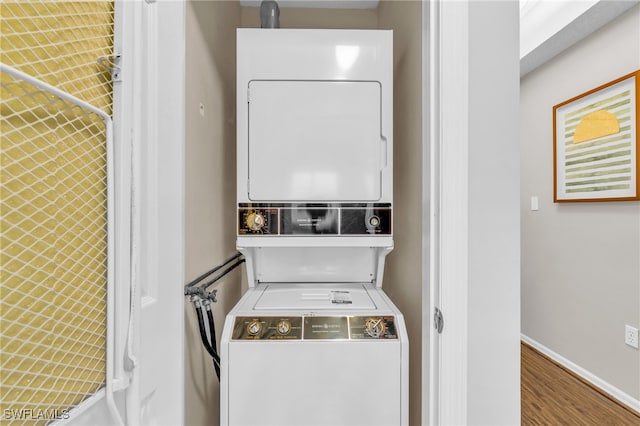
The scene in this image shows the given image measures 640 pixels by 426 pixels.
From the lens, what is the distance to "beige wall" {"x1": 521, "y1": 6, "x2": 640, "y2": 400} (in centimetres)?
209

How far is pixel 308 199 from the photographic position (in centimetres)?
138

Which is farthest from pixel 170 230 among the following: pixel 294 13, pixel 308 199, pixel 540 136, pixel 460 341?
pixel 540 136

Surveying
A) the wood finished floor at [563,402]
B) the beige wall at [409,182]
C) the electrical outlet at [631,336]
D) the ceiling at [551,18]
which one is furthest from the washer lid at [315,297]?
the electrical outlet at [631,336]

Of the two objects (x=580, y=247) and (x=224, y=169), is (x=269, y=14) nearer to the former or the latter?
(x=224, y=169)

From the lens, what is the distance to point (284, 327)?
1146 mm

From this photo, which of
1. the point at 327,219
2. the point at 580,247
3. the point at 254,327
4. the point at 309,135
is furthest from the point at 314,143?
the point at 580,247

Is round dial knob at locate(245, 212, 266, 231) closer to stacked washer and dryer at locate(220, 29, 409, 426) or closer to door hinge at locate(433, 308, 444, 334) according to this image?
stacked washer and dryer at locate(220, 29, 409, 426)

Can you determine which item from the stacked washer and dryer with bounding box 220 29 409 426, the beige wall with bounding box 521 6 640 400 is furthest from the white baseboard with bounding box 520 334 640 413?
the stacked washer and dryer with bounding box 220 29 409 426

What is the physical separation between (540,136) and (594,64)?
0.71 meters

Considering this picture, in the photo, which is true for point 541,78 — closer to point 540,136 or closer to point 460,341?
Result: point 540,136

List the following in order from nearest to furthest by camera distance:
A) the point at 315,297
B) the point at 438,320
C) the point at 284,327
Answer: the point at 438,320
the point at 284,327
the point at 315,297

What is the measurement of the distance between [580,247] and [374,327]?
2.29 metres

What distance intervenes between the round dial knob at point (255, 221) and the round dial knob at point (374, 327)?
0.60 m

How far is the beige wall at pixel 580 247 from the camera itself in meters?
2.09
